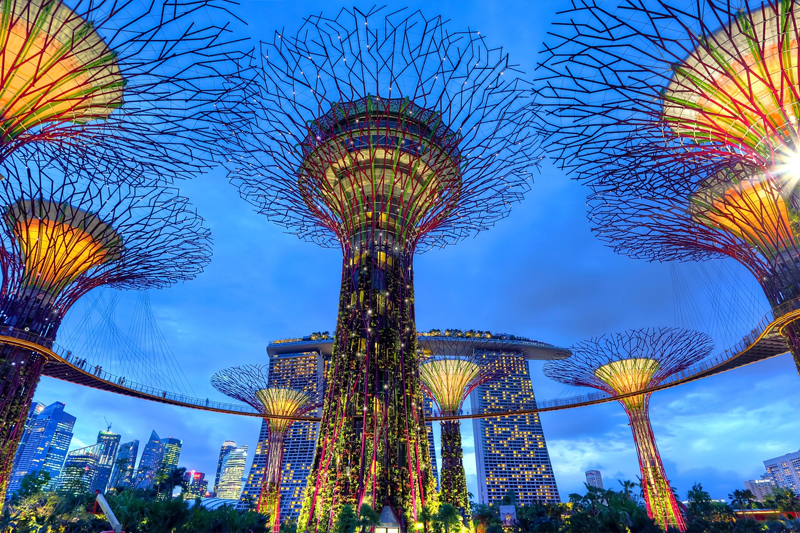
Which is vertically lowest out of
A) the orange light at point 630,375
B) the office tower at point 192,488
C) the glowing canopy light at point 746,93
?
the office tower at point 192,488

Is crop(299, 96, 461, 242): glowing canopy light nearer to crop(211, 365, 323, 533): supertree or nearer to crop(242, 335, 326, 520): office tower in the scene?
crop(211, 365, 323, 533): supertree

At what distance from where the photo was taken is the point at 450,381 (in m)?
31.6

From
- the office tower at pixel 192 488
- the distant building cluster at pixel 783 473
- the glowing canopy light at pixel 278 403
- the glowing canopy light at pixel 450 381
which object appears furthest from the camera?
the distant building cluster at pixel 783 473

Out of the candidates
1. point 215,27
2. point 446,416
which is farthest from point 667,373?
point 215,27

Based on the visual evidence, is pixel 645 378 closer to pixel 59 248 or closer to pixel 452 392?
pixel 452 392

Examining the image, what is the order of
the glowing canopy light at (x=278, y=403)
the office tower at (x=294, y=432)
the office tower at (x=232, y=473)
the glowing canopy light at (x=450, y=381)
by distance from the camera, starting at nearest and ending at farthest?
1. the glowing canopy light at (x=450, y=381)
2. the glowing canopy light at (x=278, y=403)
3. the office tower at (x=294, y=432)
4. the office tower at (x=232, y=473)

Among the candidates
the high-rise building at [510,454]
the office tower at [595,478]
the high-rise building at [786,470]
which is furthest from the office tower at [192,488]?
the high-rise building at [786,470]

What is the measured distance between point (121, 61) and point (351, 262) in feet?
36.6

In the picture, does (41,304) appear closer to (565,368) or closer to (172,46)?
(172,46)

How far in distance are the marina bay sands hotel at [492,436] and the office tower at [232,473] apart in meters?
118

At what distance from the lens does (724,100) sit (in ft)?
42.6

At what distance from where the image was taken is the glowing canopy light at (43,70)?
10.3 meters

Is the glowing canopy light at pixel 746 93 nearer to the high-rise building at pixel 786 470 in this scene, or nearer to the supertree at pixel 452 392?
the supertree at pixel 452 392

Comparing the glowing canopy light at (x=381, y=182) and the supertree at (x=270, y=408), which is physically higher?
the glowing canopy light at (x=381, y=182)
